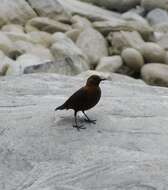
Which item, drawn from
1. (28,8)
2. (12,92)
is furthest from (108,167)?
(28,8)

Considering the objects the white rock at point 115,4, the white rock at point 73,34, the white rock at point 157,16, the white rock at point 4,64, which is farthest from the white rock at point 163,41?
the white rock at point 4,64

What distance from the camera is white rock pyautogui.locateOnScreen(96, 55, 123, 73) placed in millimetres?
12855

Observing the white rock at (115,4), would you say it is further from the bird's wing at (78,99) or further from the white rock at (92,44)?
the bird's wing at (78,99)

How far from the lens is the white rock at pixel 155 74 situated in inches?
484

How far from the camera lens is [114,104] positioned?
6699 millimetres

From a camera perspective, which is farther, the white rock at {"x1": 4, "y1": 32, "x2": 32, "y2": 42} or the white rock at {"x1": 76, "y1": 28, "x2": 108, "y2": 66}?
the white rock at {"x1": 4, "y1": 32, "x2": 32, "y2": 42}

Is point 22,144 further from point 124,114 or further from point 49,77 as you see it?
point 49,77

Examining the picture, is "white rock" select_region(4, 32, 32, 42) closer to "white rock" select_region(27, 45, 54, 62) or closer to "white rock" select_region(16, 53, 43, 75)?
"white rock" select_region(27, 45, 54, 62)

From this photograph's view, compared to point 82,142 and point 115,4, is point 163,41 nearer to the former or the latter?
point 115,4

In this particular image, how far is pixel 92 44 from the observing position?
14.2 meters

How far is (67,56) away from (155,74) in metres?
1.99

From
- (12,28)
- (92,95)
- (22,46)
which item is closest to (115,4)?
(12,28)

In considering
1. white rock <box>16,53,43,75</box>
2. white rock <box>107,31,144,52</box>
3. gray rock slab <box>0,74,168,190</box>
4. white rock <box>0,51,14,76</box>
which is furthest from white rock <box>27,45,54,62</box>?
gray rock slab <box>0,74,168,190</box>

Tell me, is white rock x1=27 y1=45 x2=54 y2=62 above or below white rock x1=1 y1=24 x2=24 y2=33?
above
